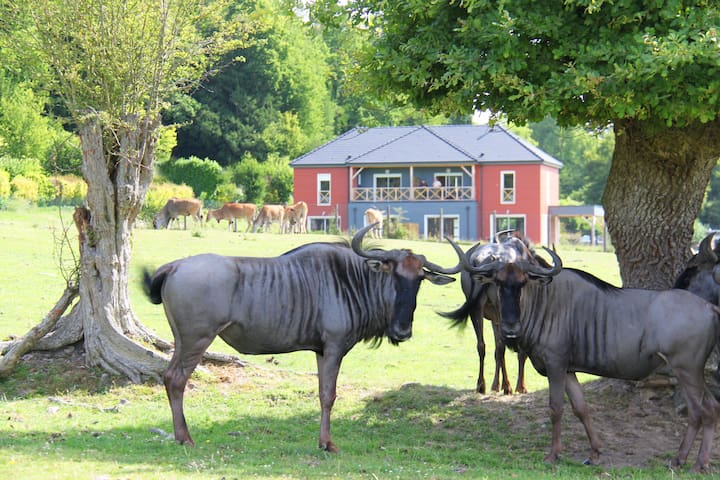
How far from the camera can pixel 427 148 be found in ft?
186

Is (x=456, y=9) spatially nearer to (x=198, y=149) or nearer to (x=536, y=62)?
(x=536, y=62)

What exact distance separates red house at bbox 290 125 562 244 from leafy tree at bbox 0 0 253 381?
41.4m

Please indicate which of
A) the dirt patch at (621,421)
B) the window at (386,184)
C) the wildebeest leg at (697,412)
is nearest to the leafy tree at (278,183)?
the window at (386,184)

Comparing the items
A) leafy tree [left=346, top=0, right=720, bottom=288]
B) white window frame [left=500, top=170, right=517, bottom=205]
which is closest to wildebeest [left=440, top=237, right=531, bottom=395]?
leafy tree [left=346, top=0, right=720, bottom=288]

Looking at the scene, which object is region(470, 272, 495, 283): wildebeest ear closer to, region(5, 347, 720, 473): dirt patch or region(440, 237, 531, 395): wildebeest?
region(440, 237, 531, 395): wildebeest

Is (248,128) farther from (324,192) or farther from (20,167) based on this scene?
(20,167)

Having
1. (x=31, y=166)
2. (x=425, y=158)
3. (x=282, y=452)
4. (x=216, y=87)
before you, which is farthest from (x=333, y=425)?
(x=216, y=87)

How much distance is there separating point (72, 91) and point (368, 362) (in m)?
5.96

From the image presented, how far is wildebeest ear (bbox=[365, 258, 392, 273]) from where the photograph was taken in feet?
30.9

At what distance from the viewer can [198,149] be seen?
230ft

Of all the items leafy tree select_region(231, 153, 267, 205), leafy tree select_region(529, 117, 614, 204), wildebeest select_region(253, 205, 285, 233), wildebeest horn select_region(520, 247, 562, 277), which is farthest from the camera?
leafy tree select_region(529, 117, 614, 204)

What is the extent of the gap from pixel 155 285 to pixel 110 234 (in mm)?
3167

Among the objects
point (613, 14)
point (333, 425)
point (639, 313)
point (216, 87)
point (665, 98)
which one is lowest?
point (333, 425)

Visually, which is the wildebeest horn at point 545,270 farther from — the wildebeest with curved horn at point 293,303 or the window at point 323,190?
the window at point 323,190
